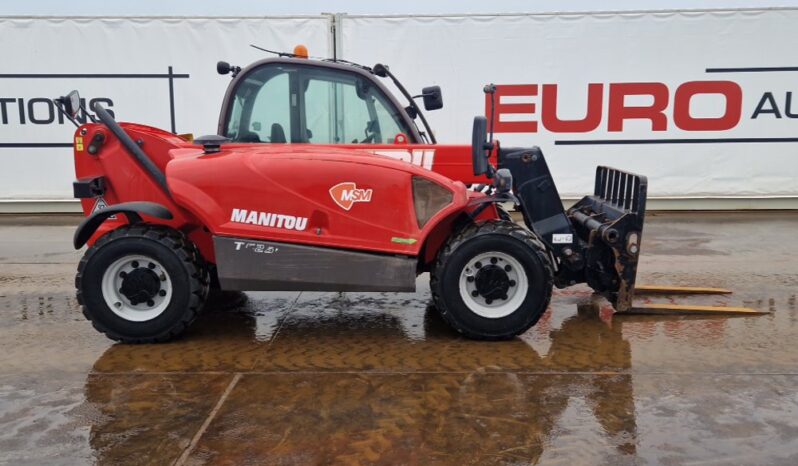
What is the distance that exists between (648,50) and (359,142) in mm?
6914

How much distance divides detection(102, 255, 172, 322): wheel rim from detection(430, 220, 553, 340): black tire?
5.92 feet

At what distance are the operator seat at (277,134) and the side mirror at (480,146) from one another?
1557 millimetres

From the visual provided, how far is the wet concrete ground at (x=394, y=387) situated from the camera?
321 cm

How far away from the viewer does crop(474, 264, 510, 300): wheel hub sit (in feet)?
15.0

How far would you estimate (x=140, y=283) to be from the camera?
458cm

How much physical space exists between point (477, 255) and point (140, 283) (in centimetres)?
222

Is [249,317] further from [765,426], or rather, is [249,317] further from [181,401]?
[765,426]

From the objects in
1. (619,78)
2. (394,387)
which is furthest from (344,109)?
(619,78)

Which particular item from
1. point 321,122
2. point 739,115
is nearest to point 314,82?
point 321,122

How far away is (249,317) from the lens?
536 cm

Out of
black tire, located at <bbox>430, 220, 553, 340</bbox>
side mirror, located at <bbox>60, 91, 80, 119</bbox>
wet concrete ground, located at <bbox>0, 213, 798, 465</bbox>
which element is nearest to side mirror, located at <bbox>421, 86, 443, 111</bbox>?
black tire, located at <bbox>430, 220, 553, 340</bbox>

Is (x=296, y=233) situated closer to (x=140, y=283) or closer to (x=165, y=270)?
(x=165, y=270)

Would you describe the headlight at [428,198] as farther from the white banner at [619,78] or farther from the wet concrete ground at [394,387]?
the white banner at [619,78]

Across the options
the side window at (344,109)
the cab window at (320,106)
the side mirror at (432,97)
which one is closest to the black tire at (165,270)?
the cab window at (320,106)
